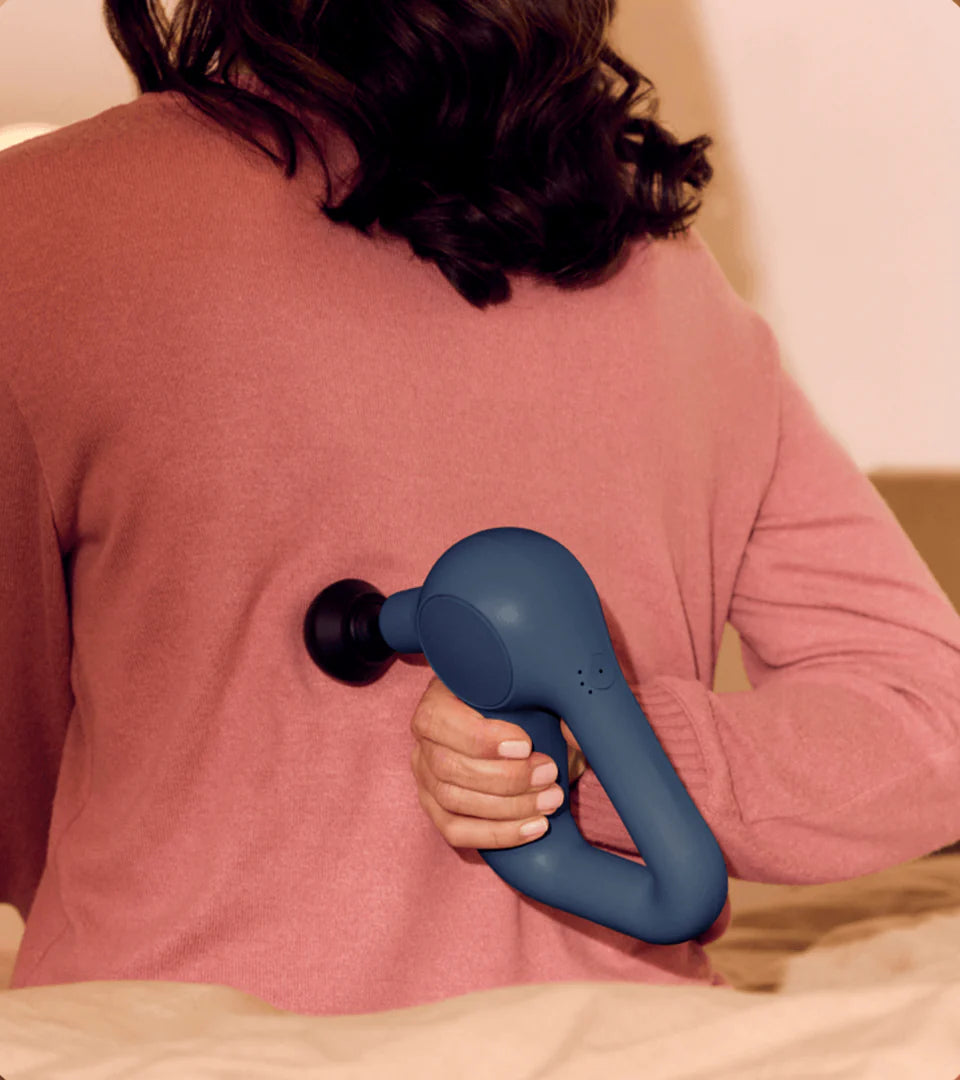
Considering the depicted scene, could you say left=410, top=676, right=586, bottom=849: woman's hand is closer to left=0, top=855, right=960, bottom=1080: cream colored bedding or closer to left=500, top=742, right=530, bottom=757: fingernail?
left=500, top=742, right=530, bottom=757: fingernail

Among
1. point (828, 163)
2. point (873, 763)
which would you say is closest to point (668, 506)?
point (873, 763)

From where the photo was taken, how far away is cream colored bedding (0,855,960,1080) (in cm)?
37

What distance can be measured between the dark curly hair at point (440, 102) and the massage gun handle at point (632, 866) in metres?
0.28

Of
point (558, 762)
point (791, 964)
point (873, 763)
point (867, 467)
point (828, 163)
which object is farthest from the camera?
point (867, 467)

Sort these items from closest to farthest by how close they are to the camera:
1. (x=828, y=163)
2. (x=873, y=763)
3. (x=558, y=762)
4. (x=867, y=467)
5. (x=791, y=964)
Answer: (x=558, y=762) → (x=873, y=763) → (x=791, y=964) → (x=828, y=163) → (x=867, y=467)

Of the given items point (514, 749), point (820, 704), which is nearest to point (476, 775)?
point (514, 749)

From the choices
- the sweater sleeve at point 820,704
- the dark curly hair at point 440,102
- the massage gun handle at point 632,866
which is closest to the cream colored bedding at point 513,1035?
the massage gun handle at point 632,866

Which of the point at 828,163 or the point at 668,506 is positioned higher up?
the point at 828,163

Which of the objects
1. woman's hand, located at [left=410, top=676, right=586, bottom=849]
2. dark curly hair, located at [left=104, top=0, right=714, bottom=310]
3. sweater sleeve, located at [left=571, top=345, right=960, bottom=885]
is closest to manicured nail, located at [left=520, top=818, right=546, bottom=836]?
woman's hand, located at [left=410, top=676, right=586, bottom=849]

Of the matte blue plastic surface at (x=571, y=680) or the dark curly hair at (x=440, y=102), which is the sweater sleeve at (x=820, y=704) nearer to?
the matte blue plastic surface at (x=571, y=680)

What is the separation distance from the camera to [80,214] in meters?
0.56

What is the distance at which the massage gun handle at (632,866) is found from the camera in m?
0.48

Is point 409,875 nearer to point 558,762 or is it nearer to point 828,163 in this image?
point 558,762

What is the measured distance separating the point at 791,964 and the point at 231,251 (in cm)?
82
